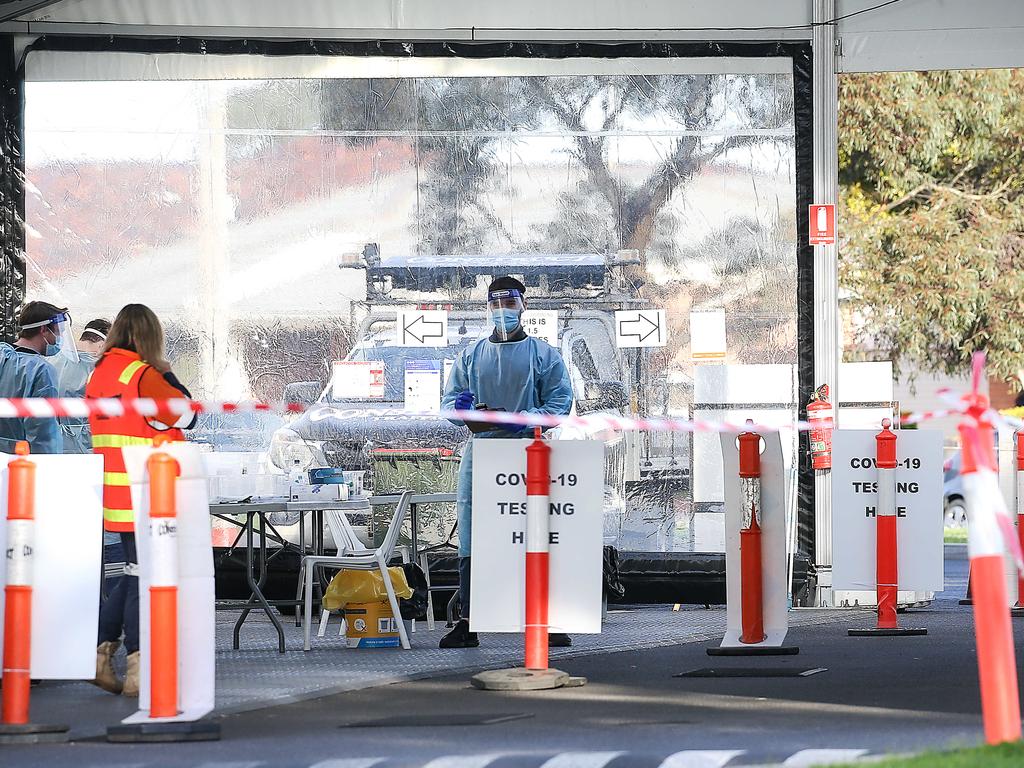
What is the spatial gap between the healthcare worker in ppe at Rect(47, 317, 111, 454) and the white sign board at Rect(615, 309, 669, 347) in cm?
353

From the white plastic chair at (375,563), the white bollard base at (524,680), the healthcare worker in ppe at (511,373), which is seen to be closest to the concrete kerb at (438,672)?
the white bollard base at (524,680)

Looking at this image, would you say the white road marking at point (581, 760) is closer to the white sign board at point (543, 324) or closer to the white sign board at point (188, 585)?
the white sign board at point (188, 585)

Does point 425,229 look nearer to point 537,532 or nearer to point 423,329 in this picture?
point 423,329

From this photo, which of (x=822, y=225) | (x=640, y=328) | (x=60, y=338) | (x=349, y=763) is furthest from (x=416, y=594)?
(x=349, y=763)

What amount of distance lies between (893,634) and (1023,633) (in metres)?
0.73

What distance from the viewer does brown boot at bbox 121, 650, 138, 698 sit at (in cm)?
834

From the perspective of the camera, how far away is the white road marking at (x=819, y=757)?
6.02 m

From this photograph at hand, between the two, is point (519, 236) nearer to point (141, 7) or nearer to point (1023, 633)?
point (141, 7)

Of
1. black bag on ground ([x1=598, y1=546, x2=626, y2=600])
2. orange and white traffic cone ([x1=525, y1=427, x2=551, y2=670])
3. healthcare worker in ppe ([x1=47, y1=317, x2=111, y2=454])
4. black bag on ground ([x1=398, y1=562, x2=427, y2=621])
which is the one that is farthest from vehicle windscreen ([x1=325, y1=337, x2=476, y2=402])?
orange and white traffic cone ([x1=525, y1=427, x2=551, y2=670])

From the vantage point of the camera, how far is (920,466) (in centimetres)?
1093

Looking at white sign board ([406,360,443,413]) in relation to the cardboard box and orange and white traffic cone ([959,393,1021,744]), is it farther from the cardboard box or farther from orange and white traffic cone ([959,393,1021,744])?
orange and white traffic cone ([959,393,1021,744])

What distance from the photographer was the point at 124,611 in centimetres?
845

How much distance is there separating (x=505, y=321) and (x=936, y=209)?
608 inches

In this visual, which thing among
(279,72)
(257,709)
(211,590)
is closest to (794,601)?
(279,72)
